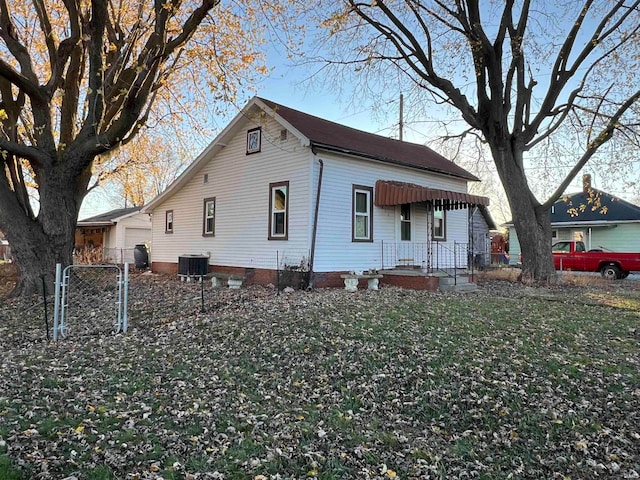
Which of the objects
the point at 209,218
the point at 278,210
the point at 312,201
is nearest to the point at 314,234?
the point at 312,201

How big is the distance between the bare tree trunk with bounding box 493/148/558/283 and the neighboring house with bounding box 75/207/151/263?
20704 mm

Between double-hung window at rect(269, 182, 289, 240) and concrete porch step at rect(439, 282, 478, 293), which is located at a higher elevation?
double-hung window at rect(269, 182, 289, 240)

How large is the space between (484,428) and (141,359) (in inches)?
157

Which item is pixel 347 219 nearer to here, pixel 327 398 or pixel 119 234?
pixel 327 398

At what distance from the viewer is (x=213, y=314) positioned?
7.90 metres

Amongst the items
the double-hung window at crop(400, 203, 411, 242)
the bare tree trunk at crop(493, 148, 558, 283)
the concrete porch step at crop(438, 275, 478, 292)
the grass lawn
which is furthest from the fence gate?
the bare tree trunk at crop(493, 148, 558, 283)

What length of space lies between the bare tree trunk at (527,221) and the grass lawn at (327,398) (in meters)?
6.47

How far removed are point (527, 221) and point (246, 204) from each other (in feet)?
28.6

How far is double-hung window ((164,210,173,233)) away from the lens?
57.3 feet

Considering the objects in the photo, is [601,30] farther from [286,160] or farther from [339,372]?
[339,372]

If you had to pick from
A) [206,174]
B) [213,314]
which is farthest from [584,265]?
[213,314]

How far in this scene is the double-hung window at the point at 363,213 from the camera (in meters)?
12.7

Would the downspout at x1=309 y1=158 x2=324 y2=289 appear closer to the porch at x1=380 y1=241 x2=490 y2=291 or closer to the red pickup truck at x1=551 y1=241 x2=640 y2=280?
the porch at x1=380 y1=241 x2=490 y2=291

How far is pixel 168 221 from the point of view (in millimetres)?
17641
